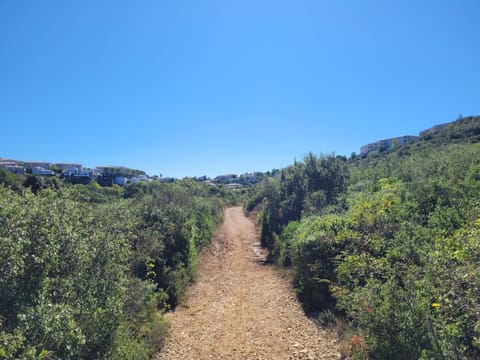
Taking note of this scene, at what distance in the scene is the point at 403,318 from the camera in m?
4.37

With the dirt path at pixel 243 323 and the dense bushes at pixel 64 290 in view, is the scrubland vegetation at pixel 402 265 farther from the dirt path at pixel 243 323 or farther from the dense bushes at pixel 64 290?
the dense bushes at pixel 64 290

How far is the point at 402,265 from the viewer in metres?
5.66

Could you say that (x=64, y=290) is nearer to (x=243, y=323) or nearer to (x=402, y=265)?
(x=243, y=323)

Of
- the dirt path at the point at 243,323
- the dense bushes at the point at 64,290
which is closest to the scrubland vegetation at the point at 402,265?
the dirt path at the point at 243,323

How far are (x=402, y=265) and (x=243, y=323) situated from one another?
4639 millimetres

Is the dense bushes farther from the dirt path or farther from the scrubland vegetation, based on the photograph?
the scrubland vegetation

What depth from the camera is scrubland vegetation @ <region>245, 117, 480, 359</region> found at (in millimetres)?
3828

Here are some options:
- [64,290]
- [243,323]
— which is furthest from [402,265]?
[64,290]

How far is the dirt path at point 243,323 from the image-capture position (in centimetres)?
633

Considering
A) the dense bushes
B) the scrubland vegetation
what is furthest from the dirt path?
the dense bushes

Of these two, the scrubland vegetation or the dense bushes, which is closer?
the dense bushes

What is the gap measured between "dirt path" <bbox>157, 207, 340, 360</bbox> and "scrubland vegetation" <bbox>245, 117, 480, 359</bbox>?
26.0 inches

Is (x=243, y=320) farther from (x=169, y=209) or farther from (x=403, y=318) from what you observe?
(x=169, y=209)

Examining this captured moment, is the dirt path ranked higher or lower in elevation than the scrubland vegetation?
lower
